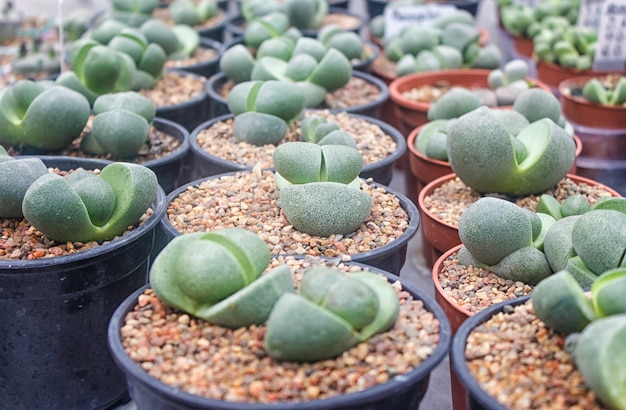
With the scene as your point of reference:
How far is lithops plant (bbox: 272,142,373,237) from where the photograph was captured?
1.84 m

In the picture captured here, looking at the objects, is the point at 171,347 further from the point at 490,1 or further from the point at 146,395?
the point at 490,1

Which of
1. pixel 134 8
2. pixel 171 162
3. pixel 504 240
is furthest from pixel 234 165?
pixel 134 8

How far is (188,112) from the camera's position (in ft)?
9.69

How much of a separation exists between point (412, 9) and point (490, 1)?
234cm

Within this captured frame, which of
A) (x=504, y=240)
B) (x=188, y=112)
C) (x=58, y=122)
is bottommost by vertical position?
(x=188, y=112)

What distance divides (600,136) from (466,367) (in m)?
1.88

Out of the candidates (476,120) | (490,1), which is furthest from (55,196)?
(490,1)

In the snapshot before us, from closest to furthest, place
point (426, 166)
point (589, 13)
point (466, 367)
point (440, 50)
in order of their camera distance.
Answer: point (466, 367) < point (426, 166) < point (440, 50) < point (589, 13)

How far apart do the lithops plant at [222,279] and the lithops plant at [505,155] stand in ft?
2.85

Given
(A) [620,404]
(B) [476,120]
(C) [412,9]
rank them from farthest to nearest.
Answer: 1. (C) [412,9]
2. (B) [476,120]
3. (A) [620,404]

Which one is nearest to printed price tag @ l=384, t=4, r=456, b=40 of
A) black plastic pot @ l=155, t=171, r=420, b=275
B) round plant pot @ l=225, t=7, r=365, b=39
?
round plant pot @ l=225, t=7, r=365, b=39

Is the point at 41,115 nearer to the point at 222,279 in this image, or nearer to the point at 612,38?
the point at 222,279

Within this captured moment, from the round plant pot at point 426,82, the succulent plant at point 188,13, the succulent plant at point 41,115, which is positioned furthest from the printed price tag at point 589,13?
the succulent plant at point 41,115

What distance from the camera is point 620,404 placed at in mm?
1193
